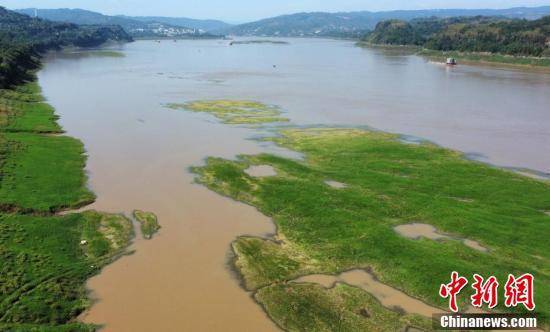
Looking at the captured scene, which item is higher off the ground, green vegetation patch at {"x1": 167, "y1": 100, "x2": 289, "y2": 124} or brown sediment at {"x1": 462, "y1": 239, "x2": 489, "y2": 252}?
green vegetation patch at {"x1": 167, "y1": 100, "x2": 289, "y2": 124}

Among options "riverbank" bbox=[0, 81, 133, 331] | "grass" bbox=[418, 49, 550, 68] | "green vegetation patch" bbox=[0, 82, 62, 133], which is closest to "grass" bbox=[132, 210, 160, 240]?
"riverbank" bbox=[0, 81, 133, 331]

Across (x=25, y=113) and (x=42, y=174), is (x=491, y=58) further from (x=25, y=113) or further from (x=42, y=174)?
(x=42, y=174)

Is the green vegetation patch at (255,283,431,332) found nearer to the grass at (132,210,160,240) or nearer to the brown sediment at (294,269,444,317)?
the brown sediment at (294,269,444,317)

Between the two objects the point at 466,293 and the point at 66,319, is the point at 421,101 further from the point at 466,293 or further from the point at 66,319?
the point at 66,319

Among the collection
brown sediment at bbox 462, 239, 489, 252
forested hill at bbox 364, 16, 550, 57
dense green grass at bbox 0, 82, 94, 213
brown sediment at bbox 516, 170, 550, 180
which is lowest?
brown sediment at bbox 462, 239, 489, 252

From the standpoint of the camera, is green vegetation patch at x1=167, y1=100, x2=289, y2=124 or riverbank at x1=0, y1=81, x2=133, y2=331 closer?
riverbank at x1=0, y1=81, x2=133, y2=331

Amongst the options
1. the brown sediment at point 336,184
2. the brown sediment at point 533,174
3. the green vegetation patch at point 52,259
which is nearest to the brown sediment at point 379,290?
the green vegetation patch at point 52,259

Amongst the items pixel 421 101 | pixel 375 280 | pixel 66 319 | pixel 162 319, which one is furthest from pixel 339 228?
pixel 421 101
